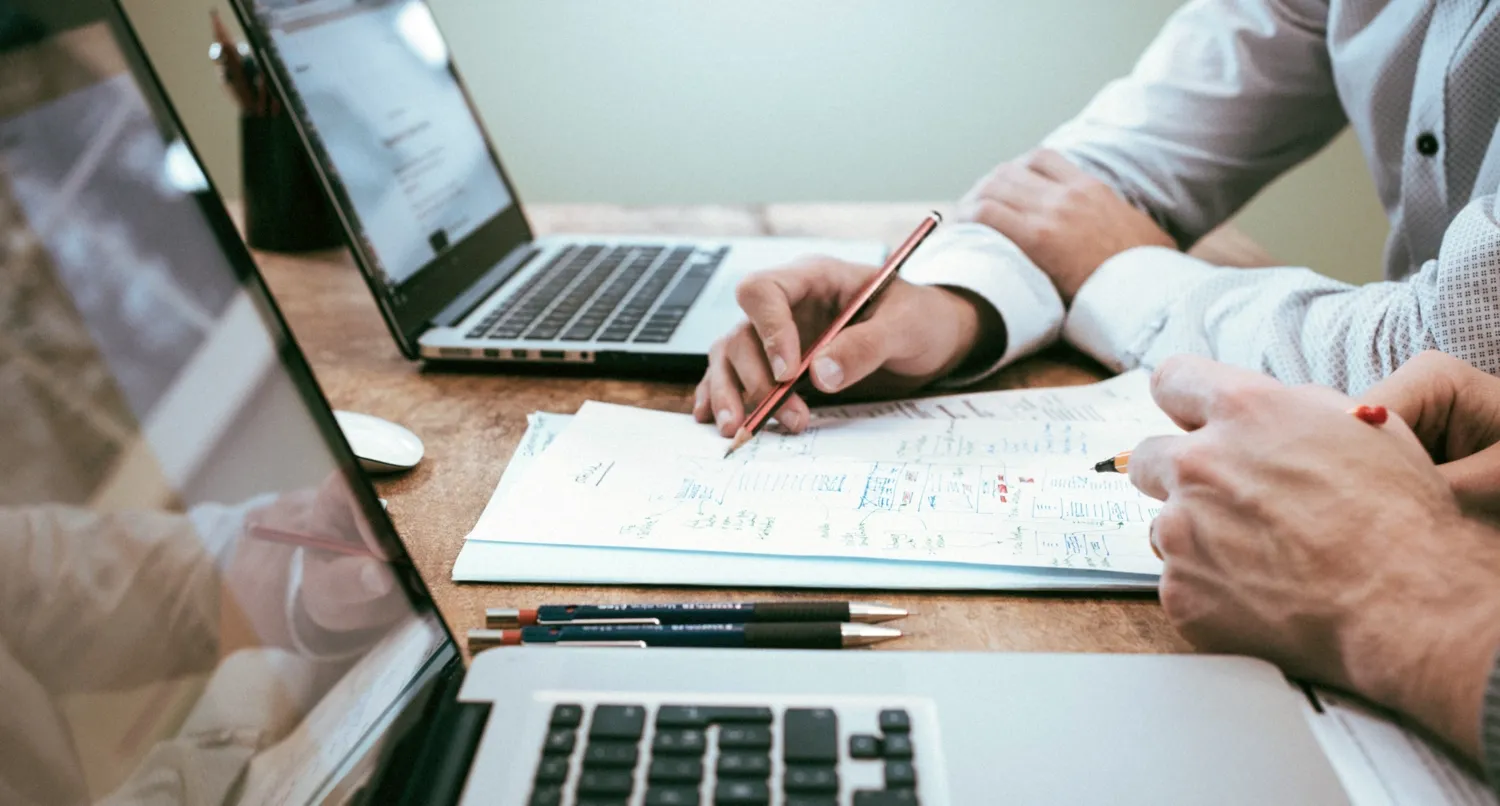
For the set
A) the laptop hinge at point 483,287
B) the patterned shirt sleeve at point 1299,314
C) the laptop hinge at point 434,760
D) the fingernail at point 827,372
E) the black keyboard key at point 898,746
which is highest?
the laptop hinge at point 483,287

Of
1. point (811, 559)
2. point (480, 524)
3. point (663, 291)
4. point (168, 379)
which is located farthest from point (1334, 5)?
point (168, 379)

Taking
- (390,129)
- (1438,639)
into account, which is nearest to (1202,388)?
(1438,639)

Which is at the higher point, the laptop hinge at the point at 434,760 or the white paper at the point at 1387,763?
the laptop hinge at the point at 434,760

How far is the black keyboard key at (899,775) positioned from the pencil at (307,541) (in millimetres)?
212

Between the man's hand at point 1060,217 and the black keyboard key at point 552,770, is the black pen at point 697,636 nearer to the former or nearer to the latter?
the black keyboard key at point 552,770

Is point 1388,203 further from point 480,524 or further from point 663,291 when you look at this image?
point 480,524

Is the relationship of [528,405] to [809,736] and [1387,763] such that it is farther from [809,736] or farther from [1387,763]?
[1387,763]

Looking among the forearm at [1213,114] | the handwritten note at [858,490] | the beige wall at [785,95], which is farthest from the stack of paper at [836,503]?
the beige wall at [785,95]

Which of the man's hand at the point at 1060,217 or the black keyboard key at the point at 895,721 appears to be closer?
the black keyboard key at the point at 895,721

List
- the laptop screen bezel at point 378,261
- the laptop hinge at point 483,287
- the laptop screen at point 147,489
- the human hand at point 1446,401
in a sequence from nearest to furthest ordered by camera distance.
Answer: the laptop screen at point 147,489 → the human hand at point 1446,401 → the laptop screen bezel at point 378,261 → the laptop hinge at point 483,287

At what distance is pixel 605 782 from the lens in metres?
0.33

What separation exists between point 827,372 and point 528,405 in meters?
0.22

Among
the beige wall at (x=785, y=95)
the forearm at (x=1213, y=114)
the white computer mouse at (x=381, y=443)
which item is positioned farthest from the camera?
the beige wall at (x=785, y=95)

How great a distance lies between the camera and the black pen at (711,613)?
45 centimetres
